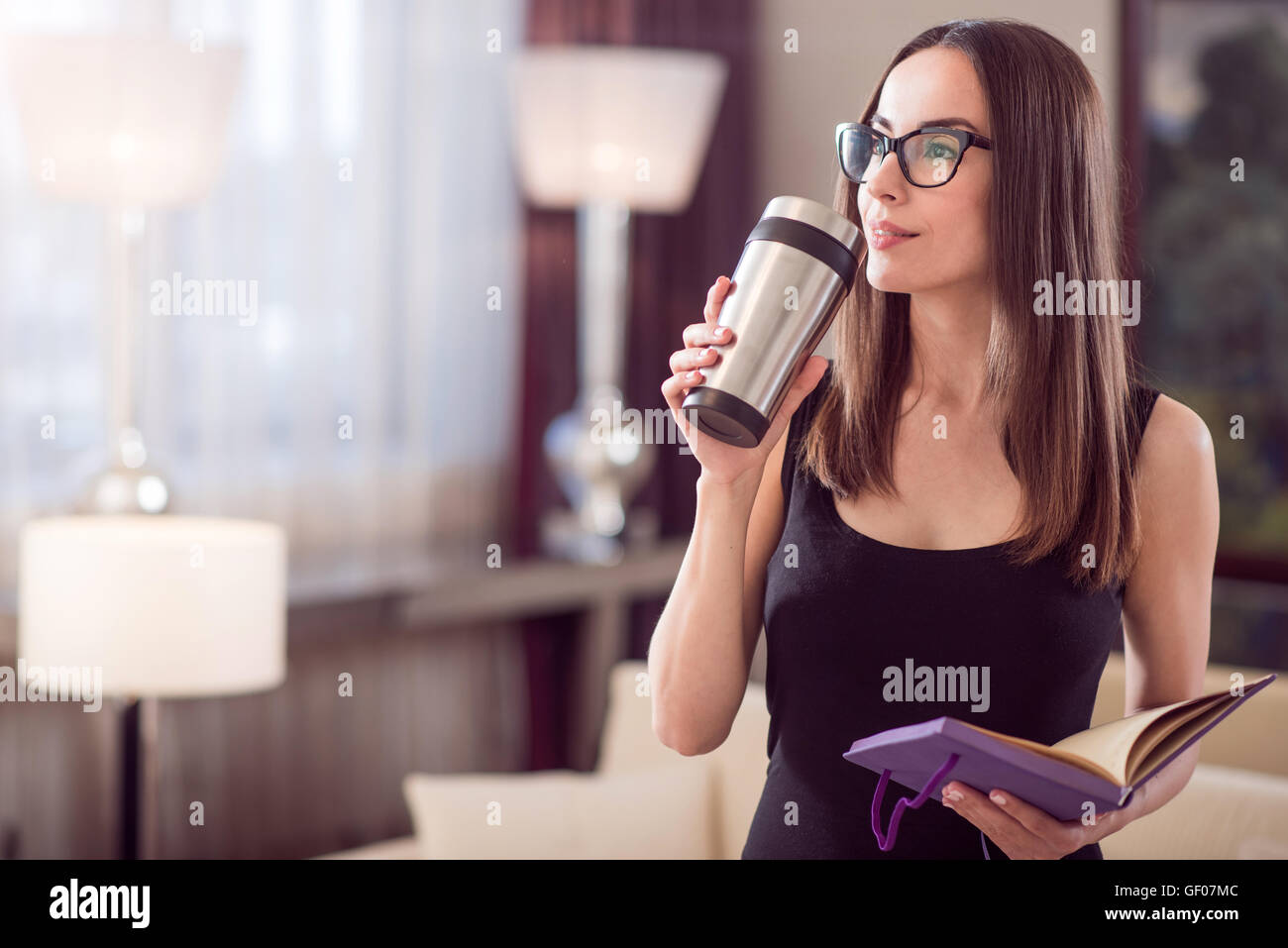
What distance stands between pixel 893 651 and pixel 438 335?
1.99 metres

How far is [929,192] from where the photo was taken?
39.0 inches

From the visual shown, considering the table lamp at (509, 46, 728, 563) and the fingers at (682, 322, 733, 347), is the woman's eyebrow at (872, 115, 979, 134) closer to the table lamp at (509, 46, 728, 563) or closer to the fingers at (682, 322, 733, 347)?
the fingers at (682, 322, 733, 347)

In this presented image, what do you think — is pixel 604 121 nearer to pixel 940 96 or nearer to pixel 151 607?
pixel 151 607

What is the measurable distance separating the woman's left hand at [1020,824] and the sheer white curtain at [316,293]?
1.53 m

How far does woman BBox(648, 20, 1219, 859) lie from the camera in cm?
100

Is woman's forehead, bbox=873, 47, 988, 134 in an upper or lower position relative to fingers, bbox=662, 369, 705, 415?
upper

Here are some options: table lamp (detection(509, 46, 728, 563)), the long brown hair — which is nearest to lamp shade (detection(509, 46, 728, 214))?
table lamp (detection(509, 46, 728, 563))

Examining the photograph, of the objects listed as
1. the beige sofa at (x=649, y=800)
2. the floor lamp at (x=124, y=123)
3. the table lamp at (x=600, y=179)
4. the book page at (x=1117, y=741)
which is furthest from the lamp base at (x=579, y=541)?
the book page at (x=1117, y=741)

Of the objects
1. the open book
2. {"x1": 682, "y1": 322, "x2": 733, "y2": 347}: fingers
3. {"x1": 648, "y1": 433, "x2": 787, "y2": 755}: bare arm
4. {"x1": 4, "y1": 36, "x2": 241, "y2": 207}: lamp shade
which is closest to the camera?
the open book

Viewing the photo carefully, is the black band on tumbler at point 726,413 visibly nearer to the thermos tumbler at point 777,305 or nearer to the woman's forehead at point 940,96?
the thermos tumbler at point 777,305

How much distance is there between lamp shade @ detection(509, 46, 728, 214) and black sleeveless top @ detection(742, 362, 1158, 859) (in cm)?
184

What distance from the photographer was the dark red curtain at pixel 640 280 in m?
3.03

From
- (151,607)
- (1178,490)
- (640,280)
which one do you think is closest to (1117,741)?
(1178,490)
